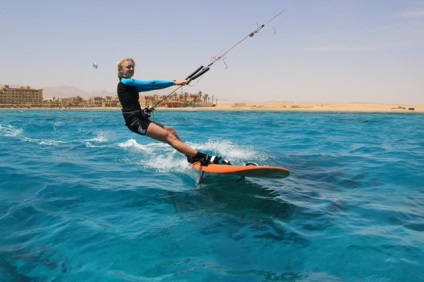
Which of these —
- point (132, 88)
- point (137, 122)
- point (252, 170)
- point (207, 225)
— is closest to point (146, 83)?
point (132, 88)

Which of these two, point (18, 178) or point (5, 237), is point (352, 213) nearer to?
point (5, 237)

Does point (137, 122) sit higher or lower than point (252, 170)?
higher

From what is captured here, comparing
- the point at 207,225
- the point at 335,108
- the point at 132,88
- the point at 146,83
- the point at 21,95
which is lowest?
the point at 207,225

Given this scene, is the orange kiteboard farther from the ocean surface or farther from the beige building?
the beige building

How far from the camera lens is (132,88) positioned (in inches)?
297

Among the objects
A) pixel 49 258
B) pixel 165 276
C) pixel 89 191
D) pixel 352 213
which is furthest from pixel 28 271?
pixel 352 213

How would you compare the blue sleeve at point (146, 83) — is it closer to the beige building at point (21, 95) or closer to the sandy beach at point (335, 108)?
the sandy beach at point (335, 108)

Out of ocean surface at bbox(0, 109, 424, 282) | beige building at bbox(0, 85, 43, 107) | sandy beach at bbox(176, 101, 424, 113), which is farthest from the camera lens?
beige building at bbox(0, 85, 43, 107)

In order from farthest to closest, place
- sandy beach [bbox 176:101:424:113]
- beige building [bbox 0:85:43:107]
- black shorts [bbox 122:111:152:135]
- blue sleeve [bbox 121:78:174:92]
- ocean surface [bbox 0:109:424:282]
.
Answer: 1. beige building [bbox 0:85:43:107]
2. sandy beach [bbox 176:101:424:113]
3. black shorts [bbox 122:111:152:135]
4. blue sleeve [bbox 121:78:174:92]
5. ocean surface [bbox 0:109:424:282]

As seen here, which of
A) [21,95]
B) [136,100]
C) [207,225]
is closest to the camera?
[207,225]

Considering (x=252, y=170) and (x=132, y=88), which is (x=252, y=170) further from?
(x=132, y=88)

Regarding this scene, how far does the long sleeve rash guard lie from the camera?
7430mm

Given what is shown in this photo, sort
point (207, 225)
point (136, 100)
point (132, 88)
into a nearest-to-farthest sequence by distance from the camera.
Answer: point (207, 225) → point (132, 88) → point (136, 100)

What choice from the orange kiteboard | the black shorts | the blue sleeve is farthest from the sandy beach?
the black shorts
